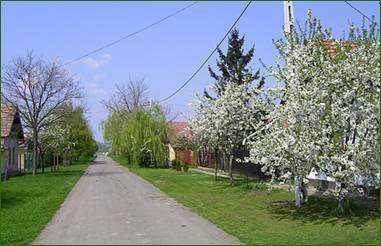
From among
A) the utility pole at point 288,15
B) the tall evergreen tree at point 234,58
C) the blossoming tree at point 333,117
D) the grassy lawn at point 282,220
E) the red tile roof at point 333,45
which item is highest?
the tall evergreen tree at point 234,58

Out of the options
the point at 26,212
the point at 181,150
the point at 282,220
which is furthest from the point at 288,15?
the point at 181,150

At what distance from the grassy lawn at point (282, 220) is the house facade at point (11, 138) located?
20.5 m

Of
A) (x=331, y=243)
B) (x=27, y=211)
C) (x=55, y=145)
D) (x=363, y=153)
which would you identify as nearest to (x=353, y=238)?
(x=331, y=243)

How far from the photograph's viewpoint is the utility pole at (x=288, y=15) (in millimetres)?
17047

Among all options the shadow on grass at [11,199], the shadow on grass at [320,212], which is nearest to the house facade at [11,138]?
the shadow on grass at [11,199]

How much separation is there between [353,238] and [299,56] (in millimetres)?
5483

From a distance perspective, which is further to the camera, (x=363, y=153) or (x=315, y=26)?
(x=315, y=26)

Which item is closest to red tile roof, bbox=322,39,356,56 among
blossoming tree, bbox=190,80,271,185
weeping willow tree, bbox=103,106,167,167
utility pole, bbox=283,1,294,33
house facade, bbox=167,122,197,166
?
utility pole, bbox=283,1,294,33

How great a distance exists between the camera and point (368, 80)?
520 inches

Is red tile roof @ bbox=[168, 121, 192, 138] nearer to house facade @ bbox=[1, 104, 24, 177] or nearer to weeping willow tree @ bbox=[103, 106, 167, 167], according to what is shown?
weeping willow tree @ bbox=[103, 106, 167, 167]

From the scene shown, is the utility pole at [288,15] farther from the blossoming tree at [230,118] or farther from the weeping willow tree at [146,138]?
the weeping willow tree at [146,138]

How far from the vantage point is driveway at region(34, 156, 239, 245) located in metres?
10.6

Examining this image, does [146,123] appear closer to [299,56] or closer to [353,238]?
[299,56]

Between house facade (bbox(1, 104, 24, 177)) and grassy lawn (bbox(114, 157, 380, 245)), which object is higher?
house facade (bbox(1, 104, 24, 177))
